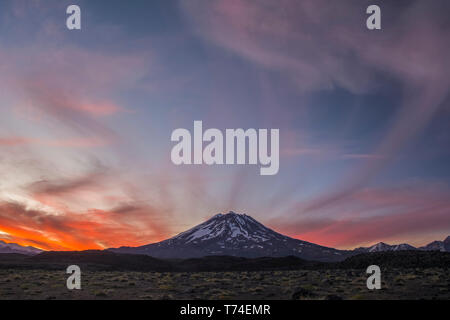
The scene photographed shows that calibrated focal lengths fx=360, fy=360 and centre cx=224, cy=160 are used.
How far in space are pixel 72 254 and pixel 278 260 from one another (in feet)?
205

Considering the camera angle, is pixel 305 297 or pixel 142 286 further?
pixel 142 286
